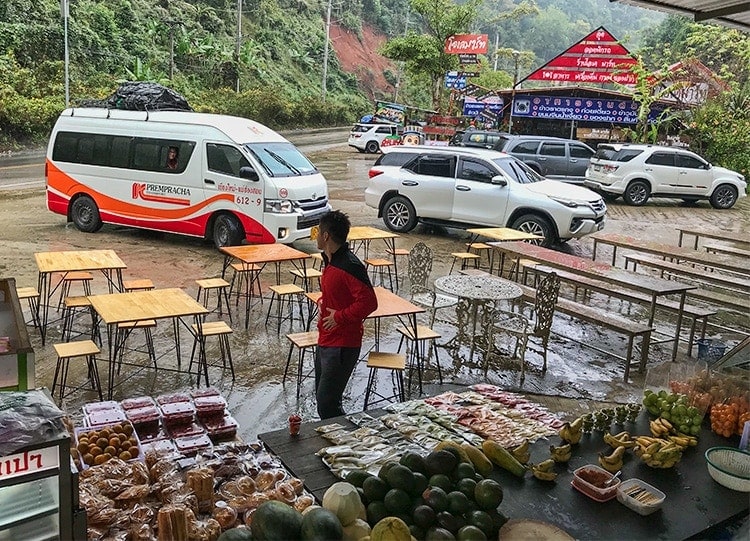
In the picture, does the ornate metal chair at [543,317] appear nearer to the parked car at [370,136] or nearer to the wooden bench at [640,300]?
the wooden bench at [640,300]

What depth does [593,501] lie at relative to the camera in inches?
120

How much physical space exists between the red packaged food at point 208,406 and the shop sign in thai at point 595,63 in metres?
20.2

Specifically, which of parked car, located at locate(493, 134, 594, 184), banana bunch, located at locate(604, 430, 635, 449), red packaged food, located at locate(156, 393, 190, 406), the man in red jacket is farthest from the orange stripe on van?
parked car, located at locate(493, 134, 594, 184)

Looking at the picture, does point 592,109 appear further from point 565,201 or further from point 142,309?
point 142,309

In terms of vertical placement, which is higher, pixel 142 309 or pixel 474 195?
Result: pixel 474 195

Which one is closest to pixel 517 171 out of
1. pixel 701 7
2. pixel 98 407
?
pixel 701 7

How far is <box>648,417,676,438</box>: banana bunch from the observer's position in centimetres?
371

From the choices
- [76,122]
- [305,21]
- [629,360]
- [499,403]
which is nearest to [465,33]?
[305,21]

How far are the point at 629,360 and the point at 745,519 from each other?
3148mm

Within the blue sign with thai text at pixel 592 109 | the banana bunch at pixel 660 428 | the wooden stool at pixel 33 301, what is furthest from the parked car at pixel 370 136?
the banana bunch at pixel 660 428

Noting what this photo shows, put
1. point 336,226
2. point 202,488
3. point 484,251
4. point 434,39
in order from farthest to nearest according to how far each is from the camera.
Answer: point 434,39
point 484,251
point 336,226
point 202,488

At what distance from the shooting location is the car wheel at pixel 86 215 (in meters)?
11.2

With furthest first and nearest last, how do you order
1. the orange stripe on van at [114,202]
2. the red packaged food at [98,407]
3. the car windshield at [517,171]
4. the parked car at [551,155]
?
the parked car at [551,155], the car windshield at [517,171], the orange stripe on van at [114,202], the red packaged food at [98,407]

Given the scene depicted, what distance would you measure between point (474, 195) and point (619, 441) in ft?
27.0
